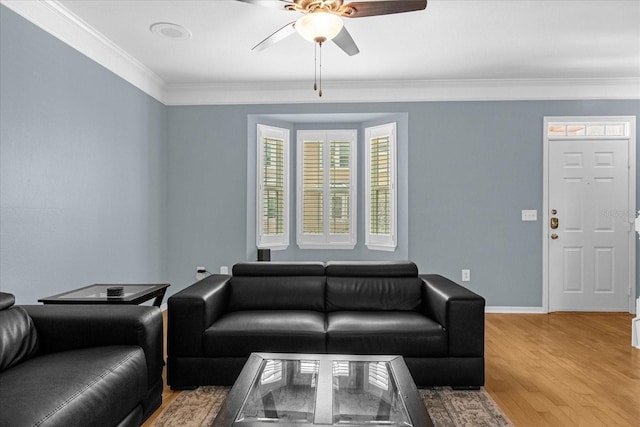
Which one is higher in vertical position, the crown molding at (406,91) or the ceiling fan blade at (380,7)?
the crown molding at (406,91)

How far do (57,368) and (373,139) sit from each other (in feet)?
14.6

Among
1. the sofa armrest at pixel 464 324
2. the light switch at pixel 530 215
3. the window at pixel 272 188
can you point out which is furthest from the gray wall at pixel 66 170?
the light switch at pixel 530 215

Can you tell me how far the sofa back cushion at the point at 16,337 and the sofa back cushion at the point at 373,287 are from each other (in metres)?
1.90

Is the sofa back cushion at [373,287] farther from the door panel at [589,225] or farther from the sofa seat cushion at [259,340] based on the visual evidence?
the door panel at [589,225]

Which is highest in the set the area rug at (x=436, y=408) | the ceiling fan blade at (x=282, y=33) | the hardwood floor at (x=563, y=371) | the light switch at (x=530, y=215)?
the ceiling fan blade at (x=282, y=33)

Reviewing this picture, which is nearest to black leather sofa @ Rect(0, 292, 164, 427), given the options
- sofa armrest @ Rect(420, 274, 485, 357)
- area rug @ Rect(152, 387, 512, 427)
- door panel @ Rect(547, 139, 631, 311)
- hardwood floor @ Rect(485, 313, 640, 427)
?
area rug @ Rect(152, 387, 512, 427)

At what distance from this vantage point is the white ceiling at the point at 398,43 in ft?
10.8

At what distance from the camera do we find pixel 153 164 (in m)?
4.93

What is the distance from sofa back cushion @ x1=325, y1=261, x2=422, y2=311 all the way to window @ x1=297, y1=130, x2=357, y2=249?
231cm

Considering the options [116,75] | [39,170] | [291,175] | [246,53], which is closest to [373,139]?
[291,175]

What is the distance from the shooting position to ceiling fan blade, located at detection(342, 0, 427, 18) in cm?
238

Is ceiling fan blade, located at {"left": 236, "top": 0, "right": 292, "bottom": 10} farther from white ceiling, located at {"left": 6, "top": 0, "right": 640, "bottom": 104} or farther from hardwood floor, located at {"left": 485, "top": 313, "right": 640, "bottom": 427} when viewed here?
hardwood floor, located at {"left": 485, "top": 313, "right": 640, "bottom": 427}

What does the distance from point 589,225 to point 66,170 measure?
530 centimetres

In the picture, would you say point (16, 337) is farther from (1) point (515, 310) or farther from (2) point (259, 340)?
(1) point (515, 310)
